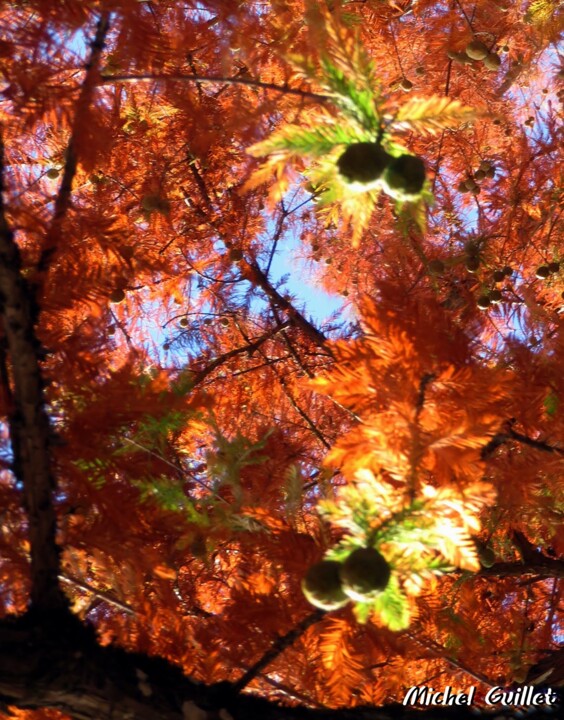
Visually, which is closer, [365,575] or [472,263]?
[365,575]

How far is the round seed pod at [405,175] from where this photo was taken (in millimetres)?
764

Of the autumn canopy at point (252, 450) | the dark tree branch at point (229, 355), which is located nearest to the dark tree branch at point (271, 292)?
the dark tree branch at point (229, 355)

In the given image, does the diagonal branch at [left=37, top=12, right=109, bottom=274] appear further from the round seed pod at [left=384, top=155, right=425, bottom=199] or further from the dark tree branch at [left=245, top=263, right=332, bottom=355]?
the dark tree branch at [left=245, top=263, right=332, bottom=355]

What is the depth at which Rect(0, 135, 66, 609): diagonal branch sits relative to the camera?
95cm

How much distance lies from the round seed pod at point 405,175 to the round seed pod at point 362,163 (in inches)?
0.6

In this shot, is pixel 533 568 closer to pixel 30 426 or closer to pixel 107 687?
pixel 107 687

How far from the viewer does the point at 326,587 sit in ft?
2.56

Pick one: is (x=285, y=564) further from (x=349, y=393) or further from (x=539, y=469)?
(x=539, y=469)

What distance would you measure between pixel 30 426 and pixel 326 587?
47 centimetres

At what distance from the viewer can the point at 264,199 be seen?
7.98ft

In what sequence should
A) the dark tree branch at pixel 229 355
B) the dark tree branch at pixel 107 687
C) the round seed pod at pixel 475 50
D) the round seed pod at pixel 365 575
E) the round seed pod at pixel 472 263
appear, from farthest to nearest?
the dark tree branch at pixel 229 355 → the round seed pod at pixel 472 263 → the round seed pod at pixel 475 50 → the dark tree branch at pixel 107 687 → the round seed pod at pixel 365 575

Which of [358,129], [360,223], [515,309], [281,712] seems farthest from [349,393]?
[515,309]

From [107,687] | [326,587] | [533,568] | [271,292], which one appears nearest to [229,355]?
[271,292]

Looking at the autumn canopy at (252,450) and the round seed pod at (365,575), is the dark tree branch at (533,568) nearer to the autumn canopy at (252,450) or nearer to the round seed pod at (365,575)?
the autumn canopy at (252,450)
